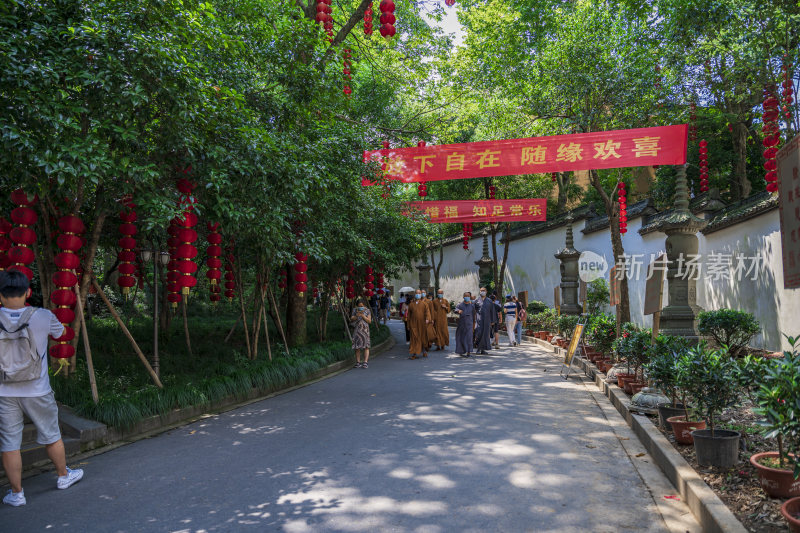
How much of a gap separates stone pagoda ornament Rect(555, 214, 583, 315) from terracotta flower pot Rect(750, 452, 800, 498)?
16.1m

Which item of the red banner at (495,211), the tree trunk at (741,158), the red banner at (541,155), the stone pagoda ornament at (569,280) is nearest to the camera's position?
the red banner at (541,155)

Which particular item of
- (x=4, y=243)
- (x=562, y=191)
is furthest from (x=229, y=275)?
(x=562, y=191)

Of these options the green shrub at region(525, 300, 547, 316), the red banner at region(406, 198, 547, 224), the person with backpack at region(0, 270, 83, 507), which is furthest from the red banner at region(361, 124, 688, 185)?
the green shrub at region(525, 300, 547, 316)

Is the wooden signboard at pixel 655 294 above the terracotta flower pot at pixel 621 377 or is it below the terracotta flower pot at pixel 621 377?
above

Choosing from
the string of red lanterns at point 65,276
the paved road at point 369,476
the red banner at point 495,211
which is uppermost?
the red banner at point 495,211

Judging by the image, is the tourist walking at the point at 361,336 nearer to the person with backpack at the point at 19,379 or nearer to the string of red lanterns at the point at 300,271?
the string of red lanterns at the point at 300,271

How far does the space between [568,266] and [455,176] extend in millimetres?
8305

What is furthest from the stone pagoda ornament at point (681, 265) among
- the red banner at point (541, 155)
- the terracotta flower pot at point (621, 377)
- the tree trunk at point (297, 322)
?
the tree trunk at point (297, 322)

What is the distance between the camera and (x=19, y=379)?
13.9 ft

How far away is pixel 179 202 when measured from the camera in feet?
21.4

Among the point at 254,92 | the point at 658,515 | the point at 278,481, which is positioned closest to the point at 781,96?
the point at 254,92

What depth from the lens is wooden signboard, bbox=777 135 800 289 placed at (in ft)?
11.7

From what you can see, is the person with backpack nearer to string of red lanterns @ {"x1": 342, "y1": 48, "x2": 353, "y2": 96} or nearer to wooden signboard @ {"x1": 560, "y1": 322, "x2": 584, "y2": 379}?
string of red lanterns @ {"x1": 342, "y1": 48, "x2": 353, "y2": 96}

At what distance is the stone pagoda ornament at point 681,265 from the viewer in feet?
34.0
